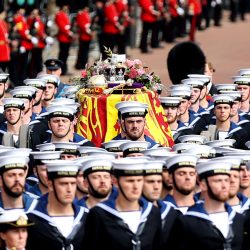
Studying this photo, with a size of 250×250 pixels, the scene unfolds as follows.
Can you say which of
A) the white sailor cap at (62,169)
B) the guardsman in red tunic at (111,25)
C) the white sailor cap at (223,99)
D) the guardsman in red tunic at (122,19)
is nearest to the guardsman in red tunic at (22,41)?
the guardsman in red tunic at (111,25)

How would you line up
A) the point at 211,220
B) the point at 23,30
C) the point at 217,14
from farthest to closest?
the point at 217,14 < the point at 23,30 < the point at 211,220

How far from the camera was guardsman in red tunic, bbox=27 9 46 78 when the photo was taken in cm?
4022

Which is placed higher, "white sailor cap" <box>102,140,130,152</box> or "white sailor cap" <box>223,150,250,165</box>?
"white sailor cap" <box>102,140,130,152</box>

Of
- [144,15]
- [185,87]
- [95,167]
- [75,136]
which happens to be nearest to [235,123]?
[185,87]

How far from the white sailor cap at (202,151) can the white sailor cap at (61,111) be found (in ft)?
9.45

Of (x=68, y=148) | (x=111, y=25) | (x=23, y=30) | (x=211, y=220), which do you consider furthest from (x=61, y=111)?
(x=111, y=25)

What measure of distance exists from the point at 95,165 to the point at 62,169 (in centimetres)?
52

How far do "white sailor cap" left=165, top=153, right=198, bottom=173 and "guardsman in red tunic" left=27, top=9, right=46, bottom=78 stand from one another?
20.0m

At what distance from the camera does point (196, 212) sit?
19.4 metres

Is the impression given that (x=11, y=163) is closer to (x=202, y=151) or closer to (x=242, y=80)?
(x=202, y=151)

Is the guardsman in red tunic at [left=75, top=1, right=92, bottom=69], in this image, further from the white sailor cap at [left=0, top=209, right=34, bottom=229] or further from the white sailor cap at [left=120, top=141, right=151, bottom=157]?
the white sailor cap at [left=0, top=209, right=34, bottom=229]

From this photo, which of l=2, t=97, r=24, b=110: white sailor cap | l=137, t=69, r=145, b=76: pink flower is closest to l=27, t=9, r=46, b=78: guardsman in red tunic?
l=137, t=69, r=145, b=76: pink flower

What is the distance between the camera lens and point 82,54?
42656mm

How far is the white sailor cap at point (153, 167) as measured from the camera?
65.2 feet
